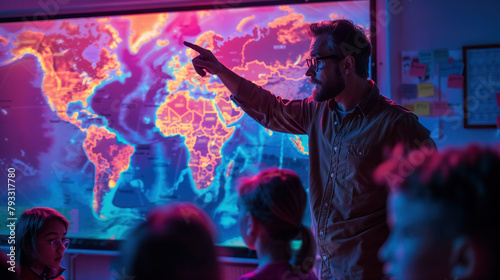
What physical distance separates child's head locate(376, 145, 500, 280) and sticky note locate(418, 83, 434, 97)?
188 centimetres

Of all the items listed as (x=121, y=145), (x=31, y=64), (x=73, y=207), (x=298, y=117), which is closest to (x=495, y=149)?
(x=298, y=117)

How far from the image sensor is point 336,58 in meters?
1.89

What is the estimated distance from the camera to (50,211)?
2.06 metres

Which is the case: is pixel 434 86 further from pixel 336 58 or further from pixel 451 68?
pixel 336 58

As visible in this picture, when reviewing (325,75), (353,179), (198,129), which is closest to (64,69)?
(198,129)

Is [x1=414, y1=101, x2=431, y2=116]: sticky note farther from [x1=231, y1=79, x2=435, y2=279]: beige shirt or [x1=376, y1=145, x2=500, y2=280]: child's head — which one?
[x1=376, y1=145, x2=500, y2=280]: child's head

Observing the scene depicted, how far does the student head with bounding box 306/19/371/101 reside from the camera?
1.87 meters

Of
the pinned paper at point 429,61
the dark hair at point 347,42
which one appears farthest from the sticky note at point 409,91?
the dark hair at point 347,42

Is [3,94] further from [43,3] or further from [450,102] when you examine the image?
[450,102]

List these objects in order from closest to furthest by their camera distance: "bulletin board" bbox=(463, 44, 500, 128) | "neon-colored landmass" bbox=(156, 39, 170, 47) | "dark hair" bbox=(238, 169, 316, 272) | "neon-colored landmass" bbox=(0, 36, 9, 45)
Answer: "dark hair" bbox=(238, 169, 316, 272) < "bulletin board" bbox=(463, 44, 500, 128) < "neon-colored landmass" bbox=(156, 39, 170, 47) < "neon-colored landmass" bbox=(0, 36, 9, 45)

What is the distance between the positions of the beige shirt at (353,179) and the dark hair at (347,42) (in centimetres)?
15

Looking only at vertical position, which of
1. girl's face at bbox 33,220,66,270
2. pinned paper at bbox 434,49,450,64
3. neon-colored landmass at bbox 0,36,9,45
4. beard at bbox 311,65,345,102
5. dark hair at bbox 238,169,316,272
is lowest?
girl's face at bbox 33,220,66,270

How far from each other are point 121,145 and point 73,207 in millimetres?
552

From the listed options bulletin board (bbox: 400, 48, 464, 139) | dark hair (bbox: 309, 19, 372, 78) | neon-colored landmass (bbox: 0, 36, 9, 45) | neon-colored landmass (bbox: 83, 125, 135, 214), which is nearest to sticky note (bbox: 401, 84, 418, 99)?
bulletin board (bbox: 400, 48, 464, 139)
